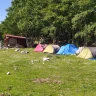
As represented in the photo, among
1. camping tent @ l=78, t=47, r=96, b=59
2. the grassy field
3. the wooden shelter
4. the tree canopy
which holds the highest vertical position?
the tree canopy

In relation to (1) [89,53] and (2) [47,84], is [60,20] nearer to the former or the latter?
(1) [89,53]

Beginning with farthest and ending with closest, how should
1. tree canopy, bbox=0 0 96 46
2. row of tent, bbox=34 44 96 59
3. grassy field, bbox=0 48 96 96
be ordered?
1. tree canopy, bbox=0 0 96 46
2. row of tent, bbox=34 44 96 59
3. grassy field, bbox=0 48 96 96

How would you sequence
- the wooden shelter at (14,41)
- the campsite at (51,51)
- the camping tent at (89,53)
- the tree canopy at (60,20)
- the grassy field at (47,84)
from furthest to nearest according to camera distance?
the wooden shelter at (14,41)
the tree canopy at (60,20)
the camping tent at (89,53)
the campsite at (51,51)
the grassy field at (47,84)

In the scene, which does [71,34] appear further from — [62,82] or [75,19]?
[62,82]

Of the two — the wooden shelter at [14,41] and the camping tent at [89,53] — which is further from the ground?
the wooden shelter at [14,41]

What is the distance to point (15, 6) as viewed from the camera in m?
89.4

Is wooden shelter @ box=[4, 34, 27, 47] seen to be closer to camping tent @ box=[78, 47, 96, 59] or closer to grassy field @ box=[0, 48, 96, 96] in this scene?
camping tent @ box=[78, 47, 96, 59]

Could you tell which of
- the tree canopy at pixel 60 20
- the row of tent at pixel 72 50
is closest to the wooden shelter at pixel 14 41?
the tree canopy at pixel 60 20

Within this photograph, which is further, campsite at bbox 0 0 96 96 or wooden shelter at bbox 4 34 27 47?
wooden shelter at bbox 4 34 27 47

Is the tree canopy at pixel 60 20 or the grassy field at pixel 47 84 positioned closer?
the grassy field at pixel 47 84

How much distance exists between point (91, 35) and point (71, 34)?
8.27 metres

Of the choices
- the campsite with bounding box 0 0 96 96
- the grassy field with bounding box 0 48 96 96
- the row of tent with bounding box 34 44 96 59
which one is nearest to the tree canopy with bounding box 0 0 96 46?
the campsite with bounding box 0 0 96 96

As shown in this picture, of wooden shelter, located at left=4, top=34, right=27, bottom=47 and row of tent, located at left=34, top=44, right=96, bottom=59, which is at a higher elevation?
wooden shelter, located at left=4, top=34, right=27, bottom=47

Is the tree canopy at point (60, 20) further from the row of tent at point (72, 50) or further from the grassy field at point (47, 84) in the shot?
the grassy field at point (47, 84)
